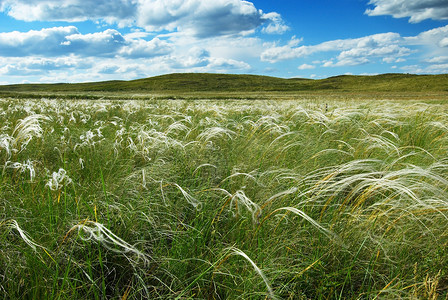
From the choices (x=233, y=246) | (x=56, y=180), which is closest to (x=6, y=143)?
(x=56, y=180)

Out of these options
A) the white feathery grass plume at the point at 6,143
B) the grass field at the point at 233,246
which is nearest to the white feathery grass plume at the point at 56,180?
the grass field at the point at 233,246

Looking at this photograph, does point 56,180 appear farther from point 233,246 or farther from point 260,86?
point 260,86

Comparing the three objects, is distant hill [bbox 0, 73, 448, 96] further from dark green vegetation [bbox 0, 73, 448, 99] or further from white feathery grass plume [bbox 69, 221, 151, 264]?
white feathery grass plume [bbox 69, 221, 151, 264]

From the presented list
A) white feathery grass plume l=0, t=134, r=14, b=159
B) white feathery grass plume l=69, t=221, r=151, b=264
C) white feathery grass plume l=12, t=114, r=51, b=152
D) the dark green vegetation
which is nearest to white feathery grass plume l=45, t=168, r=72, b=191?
white feathery grass plume l=69, t=221, r=151, b=264

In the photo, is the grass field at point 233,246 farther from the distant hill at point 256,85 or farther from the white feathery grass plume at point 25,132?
the distant hill at point 256,85

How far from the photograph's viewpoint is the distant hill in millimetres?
62375

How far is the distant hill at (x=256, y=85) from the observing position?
2456 inches

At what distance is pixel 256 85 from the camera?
272 ft

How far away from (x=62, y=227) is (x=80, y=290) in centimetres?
33

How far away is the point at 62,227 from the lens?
1473 millimetres

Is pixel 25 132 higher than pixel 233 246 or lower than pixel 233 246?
higher

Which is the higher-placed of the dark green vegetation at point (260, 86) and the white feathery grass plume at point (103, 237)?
the dark green vegetation at point (260, 86)

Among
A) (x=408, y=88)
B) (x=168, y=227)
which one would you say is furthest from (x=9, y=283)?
(x=408, y=88)

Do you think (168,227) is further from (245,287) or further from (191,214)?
(245,287)
